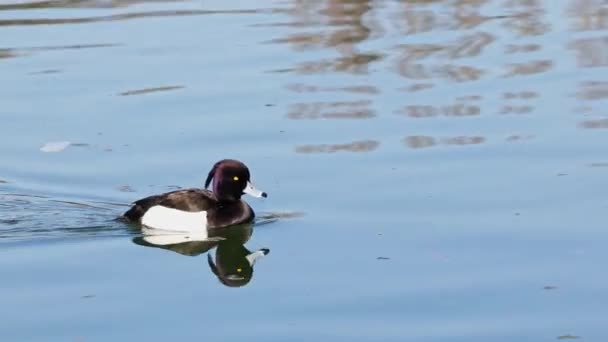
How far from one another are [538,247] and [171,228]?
2762 mm

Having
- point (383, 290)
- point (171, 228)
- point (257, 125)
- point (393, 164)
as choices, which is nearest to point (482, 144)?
point (393, 164)

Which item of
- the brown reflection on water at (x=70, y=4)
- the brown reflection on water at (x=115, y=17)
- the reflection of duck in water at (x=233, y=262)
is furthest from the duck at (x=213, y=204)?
the brown reflection on water at (x=70, y=4)

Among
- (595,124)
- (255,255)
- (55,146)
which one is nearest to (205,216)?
(255,255)

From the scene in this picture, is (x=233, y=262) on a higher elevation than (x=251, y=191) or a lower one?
lower

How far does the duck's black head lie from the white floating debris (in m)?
1.69

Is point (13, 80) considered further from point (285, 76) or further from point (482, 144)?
point (482, 144)

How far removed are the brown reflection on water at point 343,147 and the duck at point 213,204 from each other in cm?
108

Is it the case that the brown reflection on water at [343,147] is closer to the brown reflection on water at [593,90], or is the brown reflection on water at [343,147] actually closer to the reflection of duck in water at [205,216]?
the reflection of duck in water at [205,216]

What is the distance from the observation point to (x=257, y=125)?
40.2 ft

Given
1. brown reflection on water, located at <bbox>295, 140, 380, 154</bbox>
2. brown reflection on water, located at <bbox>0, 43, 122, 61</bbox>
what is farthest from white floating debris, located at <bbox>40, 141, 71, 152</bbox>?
brown reflection on water, located at <bbox>0, 43, 122, 61</bbox>

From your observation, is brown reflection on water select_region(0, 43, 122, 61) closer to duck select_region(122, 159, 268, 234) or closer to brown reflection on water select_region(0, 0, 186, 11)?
brown reflection on water select_region(0, 0, 186, 11)

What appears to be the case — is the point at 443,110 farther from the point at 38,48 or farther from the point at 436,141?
the point at 38,48

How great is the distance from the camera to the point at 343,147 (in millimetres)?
11688

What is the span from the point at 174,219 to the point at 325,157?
1.54 m
